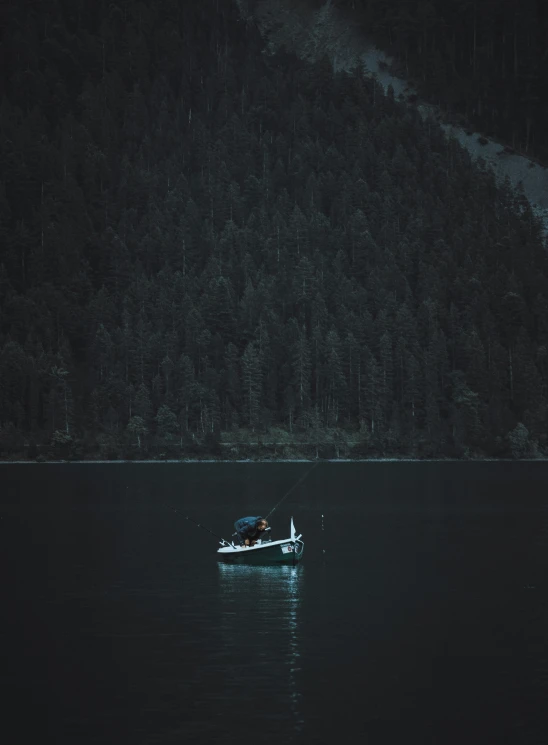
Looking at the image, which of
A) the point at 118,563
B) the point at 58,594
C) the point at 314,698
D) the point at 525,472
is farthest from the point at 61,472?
the point at 314,698

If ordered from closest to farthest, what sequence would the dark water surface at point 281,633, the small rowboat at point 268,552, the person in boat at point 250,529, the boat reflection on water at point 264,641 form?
the dark water surface at point 281,633, the boat reflection on water at point 264,641, the small rowboat at point 268,552, the person in boat at point 250,529

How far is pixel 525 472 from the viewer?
7008 inches

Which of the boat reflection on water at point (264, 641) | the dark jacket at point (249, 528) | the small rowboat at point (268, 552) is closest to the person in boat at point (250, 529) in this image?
the dark jacket at point (249, 528)

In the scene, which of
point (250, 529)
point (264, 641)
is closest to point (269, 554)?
point (250, 529)

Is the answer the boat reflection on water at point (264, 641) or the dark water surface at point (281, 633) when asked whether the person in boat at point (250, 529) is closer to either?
the boat reflection on water at point (264, 641)

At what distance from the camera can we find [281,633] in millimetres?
49156

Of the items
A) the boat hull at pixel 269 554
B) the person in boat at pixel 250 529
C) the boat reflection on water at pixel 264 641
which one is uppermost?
the person in boat at pixel 250 529

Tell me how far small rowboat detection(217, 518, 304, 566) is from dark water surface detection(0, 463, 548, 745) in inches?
52.0

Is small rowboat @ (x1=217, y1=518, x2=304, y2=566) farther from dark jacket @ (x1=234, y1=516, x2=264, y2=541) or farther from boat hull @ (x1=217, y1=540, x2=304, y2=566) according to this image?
dark jacket @ (x1=234, y1=516, x2=264, y2=541)

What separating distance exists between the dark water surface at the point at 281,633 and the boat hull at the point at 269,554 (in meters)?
1.27

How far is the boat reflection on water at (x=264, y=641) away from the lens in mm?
36844

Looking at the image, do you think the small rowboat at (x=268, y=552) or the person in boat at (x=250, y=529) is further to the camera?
the person in boat at (x=250, y=529)

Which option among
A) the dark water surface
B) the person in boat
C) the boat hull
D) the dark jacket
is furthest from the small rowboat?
the dark water surface

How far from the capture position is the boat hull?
229 ft
